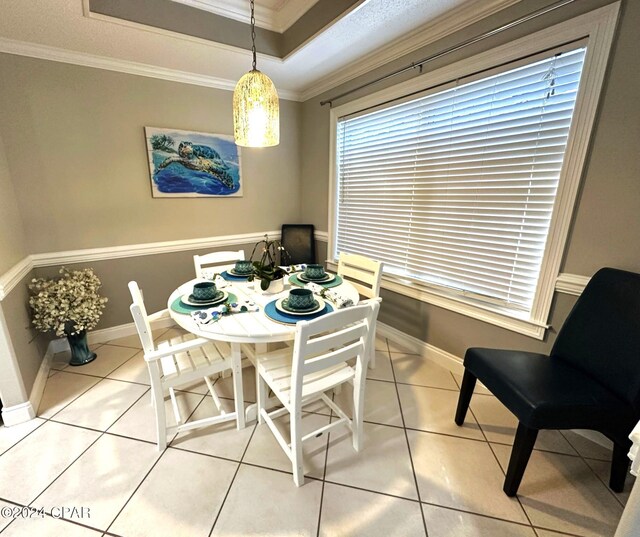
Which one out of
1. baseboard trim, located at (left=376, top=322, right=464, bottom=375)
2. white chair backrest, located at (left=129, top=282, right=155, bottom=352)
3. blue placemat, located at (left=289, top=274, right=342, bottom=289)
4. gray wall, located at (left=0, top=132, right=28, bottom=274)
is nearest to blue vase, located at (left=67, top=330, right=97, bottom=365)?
gray wall, located at (left=0, top=132, right=28, bottom=274)

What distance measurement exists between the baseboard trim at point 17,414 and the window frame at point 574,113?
2.73m

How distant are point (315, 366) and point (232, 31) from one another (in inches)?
94.7

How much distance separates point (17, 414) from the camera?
5.36 feet

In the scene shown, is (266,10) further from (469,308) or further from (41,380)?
Result: (41,380)

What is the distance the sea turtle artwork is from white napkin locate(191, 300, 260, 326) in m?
1.68

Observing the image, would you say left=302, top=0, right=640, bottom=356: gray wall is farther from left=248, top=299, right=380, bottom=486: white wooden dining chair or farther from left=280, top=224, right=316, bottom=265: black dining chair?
left=280, top=224, right=316, bottom=265: black dining chair

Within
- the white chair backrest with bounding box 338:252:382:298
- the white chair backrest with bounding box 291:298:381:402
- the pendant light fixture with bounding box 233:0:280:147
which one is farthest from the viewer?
the white chair backrest with bounding box 338:252:382:298

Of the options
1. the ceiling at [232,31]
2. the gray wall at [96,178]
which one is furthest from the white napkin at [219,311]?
the ceiling at [232,31]

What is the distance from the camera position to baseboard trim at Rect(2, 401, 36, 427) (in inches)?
63.5

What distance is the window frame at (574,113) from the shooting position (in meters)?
1.32

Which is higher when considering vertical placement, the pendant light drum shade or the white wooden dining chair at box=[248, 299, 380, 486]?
the pendant light drum shade

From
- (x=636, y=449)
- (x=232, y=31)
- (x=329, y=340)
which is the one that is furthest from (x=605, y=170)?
(x=232, y=31)

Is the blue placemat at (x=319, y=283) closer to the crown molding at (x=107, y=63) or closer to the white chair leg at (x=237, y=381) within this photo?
the white chair leg at (x=237, y=381)

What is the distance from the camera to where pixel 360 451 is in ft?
4.94
